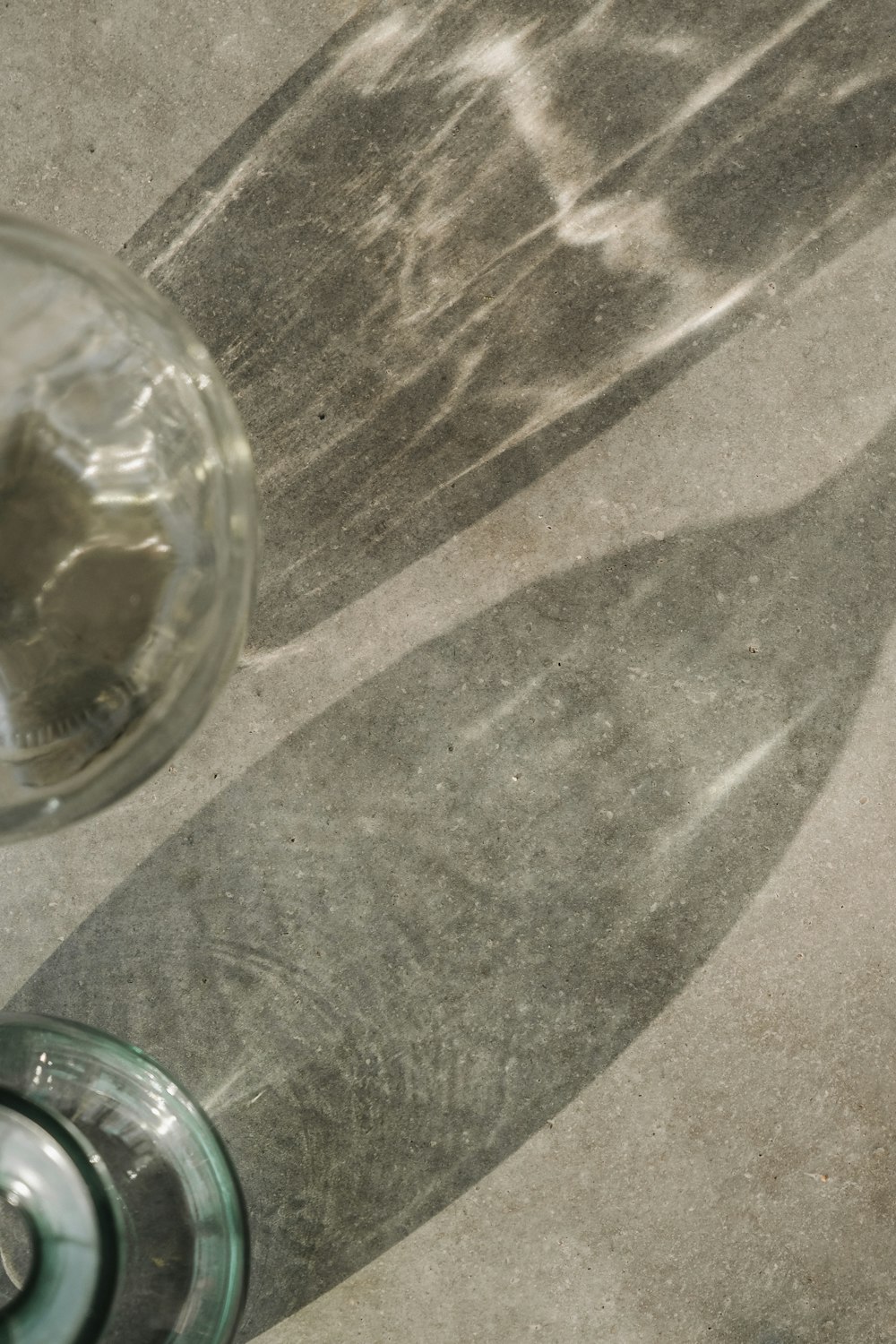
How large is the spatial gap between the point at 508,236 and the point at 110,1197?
1881mm

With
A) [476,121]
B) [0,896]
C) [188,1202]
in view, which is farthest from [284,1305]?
[476,121]

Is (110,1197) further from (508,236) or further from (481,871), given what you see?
(508,236)

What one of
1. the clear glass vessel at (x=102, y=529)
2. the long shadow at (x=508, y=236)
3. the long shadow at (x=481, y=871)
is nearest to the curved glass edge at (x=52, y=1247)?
the clear glass vessel at (x=102, y=529)

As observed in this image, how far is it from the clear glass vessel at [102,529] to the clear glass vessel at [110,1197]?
1.77 ft

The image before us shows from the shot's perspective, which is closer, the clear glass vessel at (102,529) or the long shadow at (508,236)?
the clear glass vessel at (102,529)

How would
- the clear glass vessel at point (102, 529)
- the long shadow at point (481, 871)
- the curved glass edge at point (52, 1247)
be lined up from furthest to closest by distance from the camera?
the long shadow at point (481, 871) < the curved glass edge at point (52, 1247) < the clear glass vessel at point (102, 529)

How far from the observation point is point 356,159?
223 centimetres

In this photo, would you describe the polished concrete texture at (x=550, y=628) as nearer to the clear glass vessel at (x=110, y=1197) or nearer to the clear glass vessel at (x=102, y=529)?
the clear glass vessel at (x=110, y=1197)

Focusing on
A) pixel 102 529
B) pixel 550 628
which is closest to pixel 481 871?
pixel 550 628

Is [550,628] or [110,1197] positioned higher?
[110,1197]

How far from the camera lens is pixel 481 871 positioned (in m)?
2.19

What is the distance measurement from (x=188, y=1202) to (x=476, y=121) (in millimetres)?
2062

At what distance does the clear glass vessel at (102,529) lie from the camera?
2.98 ft

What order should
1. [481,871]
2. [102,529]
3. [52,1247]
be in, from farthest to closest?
[481,871] → [52,1247] → [102,529]
